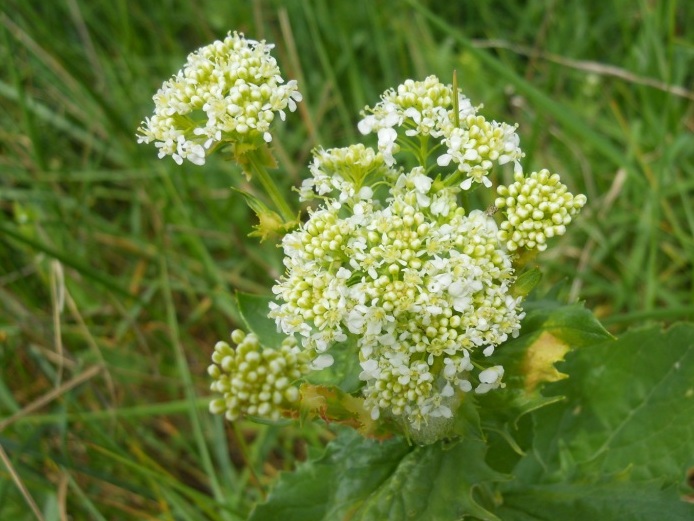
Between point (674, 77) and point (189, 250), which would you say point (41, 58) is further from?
point (674, 77)

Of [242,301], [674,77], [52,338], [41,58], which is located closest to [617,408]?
[242,301]

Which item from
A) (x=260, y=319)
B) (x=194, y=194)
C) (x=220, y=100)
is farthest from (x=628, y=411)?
(x=194, y=194)

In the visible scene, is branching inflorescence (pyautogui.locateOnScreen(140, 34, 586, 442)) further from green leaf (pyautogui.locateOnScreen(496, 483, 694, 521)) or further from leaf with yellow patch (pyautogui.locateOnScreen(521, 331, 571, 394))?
green leaf (pyautogui.locateOnScreen(496, 483, 694, 521))

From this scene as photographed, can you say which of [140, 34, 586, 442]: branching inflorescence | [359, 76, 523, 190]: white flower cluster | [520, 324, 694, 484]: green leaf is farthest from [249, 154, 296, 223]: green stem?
[520, 324, 694, 484]: green leaf

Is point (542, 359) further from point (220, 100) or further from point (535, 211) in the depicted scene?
point (220, 100)

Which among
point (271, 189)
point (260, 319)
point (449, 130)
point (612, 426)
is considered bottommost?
point (612, 426)

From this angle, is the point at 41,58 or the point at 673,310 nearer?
the point at 673,310

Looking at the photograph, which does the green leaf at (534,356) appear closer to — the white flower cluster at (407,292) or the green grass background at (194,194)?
the white flower cluster at (407,292)
